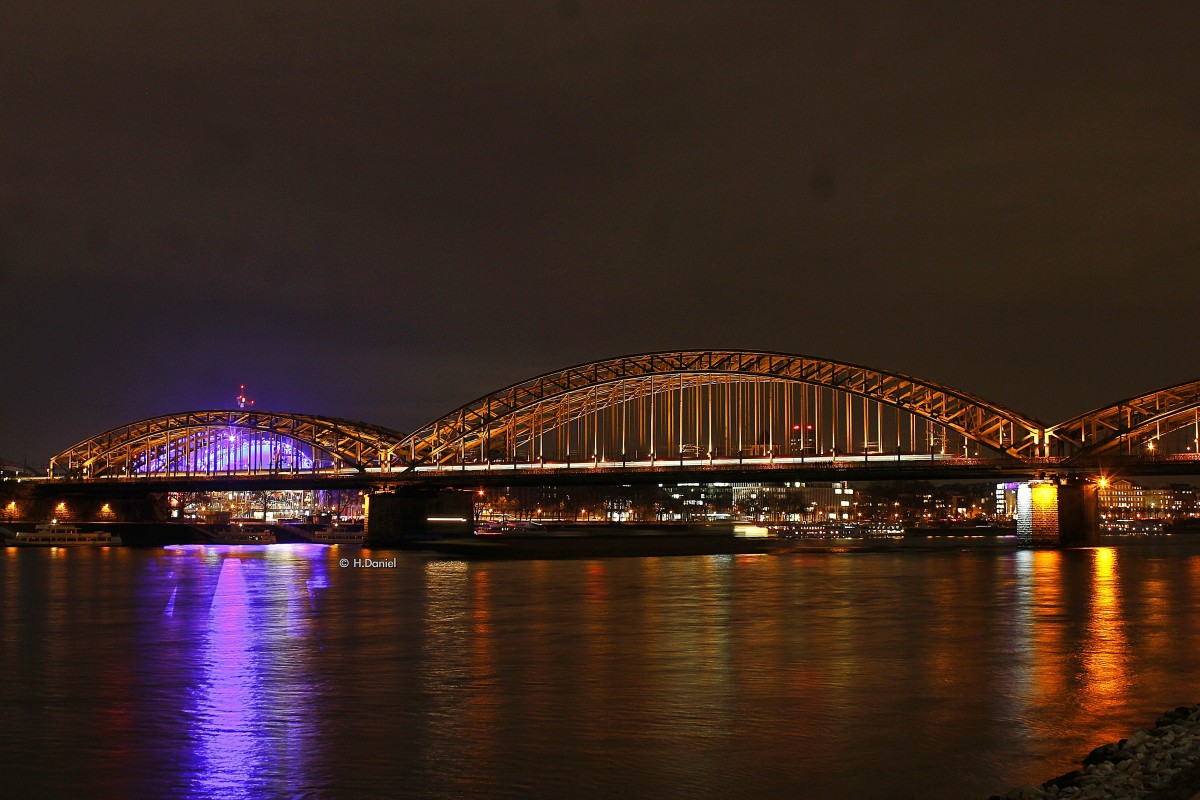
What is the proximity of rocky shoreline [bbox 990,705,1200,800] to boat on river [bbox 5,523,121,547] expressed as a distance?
103m

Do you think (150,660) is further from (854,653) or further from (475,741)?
(854,653)

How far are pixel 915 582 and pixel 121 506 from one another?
3990 inches

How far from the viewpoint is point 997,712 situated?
18.3 m

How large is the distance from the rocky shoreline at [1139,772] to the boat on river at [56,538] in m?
103

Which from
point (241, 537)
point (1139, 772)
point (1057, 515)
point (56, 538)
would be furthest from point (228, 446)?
point (1139, 772)

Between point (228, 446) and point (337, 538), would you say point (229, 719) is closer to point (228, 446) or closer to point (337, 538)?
point (337, 538)

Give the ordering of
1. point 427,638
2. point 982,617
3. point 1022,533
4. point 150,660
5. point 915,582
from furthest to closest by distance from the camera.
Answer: point 1022,533, point 915,582, point 982,617, point 427,638, point 150,660

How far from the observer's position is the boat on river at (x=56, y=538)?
104m

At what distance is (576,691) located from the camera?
2039 cm

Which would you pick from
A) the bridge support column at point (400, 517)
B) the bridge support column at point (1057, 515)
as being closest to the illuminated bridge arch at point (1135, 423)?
the bridge support column at point (1057, 515)

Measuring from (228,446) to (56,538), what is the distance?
96.4ft

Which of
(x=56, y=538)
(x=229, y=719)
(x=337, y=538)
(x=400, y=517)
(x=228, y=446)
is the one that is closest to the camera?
(x=229, y=719)

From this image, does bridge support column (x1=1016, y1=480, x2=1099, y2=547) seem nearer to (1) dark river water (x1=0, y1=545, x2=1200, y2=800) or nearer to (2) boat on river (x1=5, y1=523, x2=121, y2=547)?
(1) dark river water (x1=0, y1=545, x2=1200, y2=800)

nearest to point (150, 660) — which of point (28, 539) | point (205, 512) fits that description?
point (28, 539)
